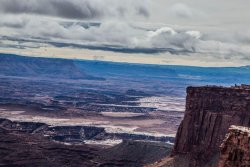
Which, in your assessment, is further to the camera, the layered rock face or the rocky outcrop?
the layered rock face

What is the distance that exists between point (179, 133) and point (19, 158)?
90.6 m

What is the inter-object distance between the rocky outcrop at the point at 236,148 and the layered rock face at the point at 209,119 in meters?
67.7

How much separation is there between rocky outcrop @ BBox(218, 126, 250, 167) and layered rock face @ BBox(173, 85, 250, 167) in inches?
2667

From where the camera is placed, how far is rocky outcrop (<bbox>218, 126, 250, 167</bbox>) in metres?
26.4

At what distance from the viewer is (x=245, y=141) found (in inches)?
1038

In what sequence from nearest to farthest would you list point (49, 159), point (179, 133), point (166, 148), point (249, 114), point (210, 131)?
point (249, 114), point (210, 131), point (179, 133), point (166, 148), point (49, 159)

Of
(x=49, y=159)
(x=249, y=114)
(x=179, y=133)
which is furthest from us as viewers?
(x=49, y=159)

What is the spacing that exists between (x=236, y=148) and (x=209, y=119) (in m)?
74.2

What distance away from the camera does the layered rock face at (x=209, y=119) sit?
94.3 meters

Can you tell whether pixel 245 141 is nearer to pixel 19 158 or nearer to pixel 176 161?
pixel 176 161

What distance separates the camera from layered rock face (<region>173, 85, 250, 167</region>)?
94312 millimetres

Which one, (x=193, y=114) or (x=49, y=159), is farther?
(x=49, y=159)

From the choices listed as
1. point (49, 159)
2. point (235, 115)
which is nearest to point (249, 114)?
point (235, 115)

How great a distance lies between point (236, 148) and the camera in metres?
26.5
